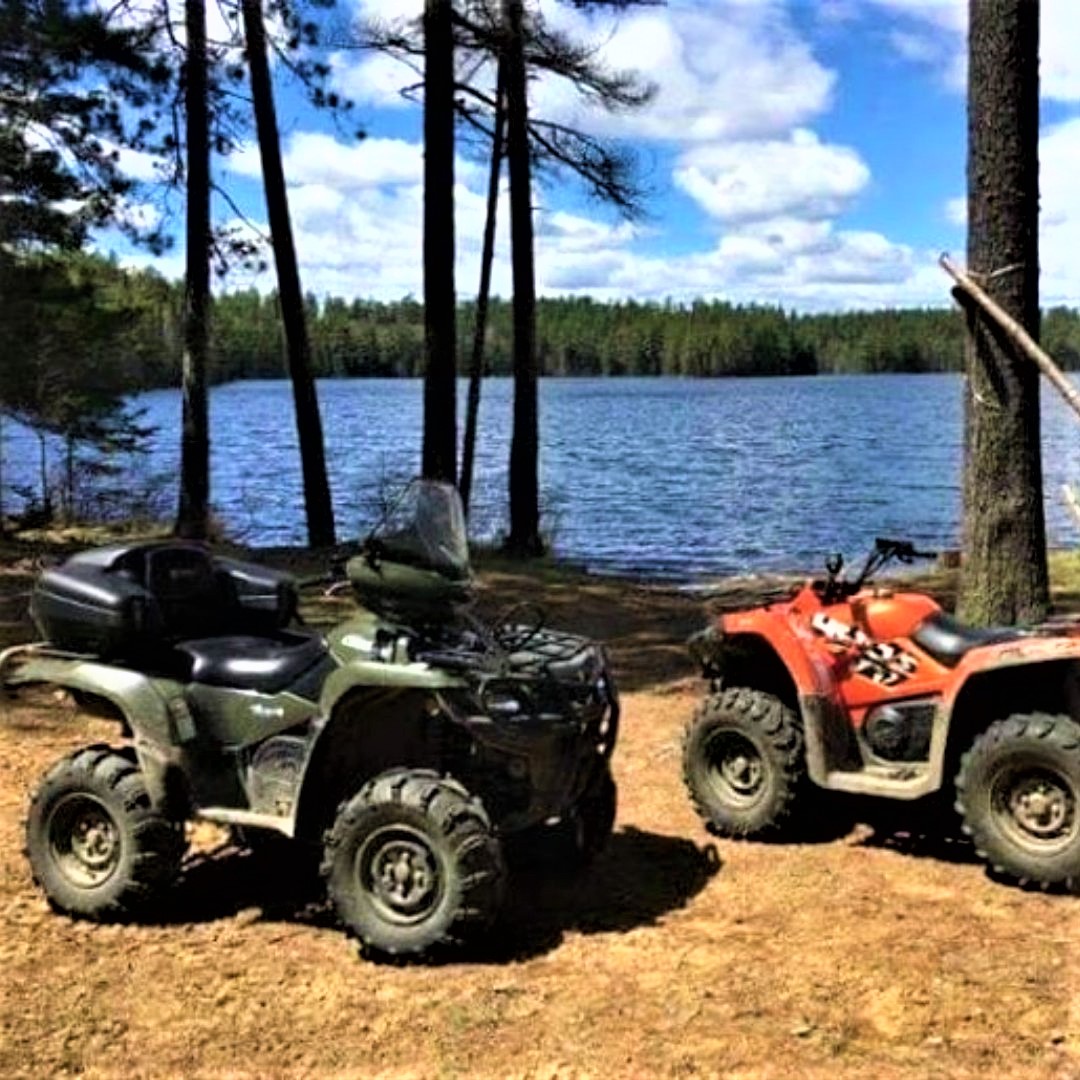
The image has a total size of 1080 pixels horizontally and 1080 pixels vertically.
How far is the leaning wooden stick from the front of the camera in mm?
6770

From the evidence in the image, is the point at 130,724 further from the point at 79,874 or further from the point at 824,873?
the point at 824,873

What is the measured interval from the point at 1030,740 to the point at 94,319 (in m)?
19.6

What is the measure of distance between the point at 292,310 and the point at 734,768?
42.9 ft

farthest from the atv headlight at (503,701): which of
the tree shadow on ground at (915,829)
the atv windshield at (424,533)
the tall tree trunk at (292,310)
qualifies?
the tall tree trunk at (292,310)

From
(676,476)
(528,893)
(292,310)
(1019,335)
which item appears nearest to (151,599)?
(528,893)

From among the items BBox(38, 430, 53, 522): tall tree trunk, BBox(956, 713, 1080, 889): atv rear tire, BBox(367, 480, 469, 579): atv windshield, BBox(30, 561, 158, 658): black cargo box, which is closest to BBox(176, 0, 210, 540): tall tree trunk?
BBox(38, 430, 53, 522): tall tree trunk

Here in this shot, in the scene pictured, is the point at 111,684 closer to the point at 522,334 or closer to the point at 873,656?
the point at 873,656

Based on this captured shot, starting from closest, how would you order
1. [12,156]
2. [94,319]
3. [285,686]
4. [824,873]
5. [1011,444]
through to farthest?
1. [285,686]
2. [824,873]
3. [1011,444]
4. [12,156]
5. [94,319]

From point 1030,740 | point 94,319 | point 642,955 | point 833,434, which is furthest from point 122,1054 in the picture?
point 833,434

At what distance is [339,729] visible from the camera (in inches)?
191

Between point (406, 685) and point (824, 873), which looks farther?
point (824, 873)

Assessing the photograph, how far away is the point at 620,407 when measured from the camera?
252 ft

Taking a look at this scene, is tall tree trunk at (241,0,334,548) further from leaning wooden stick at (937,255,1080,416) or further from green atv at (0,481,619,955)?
green atv at (0,481,619,955)

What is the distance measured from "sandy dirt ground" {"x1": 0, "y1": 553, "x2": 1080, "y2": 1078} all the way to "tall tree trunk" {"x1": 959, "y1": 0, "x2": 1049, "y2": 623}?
7.74ft
